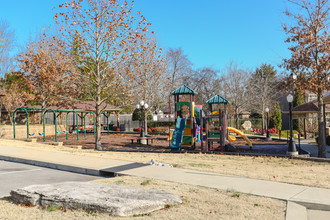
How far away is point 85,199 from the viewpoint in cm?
514

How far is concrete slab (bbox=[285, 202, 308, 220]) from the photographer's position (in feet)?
15.9

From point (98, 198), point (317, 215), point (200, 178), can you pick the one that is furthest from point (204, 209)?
point (200, 178)

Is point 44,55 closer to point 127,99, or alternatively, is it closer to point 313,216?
point 127,99

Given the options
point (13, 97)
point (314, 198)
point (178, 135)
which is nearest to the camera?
point (314, 198)

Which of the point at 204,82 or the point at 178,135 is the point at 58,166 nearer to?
the point at 178,135

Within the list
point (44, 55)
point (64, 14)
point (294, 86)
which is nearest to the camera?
point (294, 86)

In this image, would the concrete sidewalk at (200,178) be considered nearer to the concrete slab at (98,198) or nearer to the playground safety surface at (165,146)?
the concrete slab at (98,198)

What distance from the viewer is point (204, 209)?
517cm

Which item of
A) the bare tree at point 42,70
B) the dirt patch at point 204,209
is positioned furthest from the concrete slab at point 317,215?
the bare tree at point 42,70

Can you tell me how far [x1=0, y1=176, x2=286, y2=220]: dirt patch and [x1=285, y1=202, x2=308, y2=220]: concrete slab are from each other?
8cm

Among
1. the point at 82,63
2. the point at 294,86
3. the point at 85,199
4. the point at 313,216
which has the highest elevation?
the point at 82,63

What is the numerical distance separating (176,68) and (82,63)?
25128mm

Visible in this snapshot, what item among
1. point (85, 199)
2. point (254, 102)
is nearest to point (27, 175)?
point (85, 199)

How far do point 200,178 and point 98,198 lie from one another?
3.29 m
